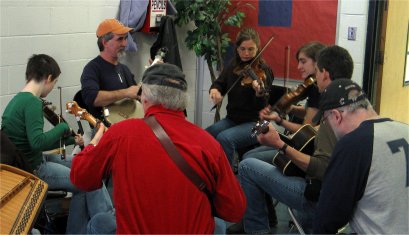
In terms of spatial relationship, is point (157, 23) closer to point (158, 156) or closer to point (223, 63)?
point (223, 63)

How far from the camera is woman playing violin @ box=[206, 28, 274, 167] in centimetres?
362

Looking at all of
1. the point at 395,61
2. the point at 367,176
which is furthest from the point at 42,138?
the point at 395,61

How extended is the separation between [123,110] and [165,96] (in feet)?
4.92

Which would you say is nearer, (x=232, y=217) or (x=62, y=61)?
(x=232, y=217)

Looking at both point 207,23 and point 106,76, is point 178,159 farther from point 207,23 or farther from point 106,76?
point 207,23

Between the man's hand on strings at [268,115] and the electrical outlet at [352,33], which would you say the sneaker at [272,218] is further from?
the electrical outlet at [352,33]

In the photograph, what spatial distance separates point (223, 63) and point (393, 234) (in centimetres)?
306

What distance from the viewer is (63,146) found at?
121 inches

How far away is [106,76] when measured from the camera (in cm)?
358

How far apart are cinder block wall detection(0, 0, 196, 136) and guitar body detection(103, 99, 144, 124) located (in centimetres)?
46

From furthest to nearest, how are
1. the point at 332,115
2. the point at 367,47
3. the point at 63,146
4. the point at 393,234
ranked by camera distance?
the point at 367,47 < the point at 63,146 < the point at 332,115 < the point at 393,234

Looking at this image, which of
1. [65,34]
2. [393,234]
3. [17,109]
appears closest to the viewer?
[393,234]

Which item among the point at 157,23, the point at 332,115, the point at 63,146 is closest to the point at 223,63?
the point at 157,23

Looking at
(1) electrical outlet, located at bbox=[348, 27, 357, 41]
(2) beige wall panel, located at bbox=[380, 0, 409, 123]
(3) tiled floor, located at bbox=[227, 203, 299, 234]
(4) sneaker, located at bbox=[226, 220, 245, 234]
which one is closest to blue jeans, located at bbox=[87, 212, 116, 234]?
(4) sneaker, located at bbox=[226, 220, 245, 234]
